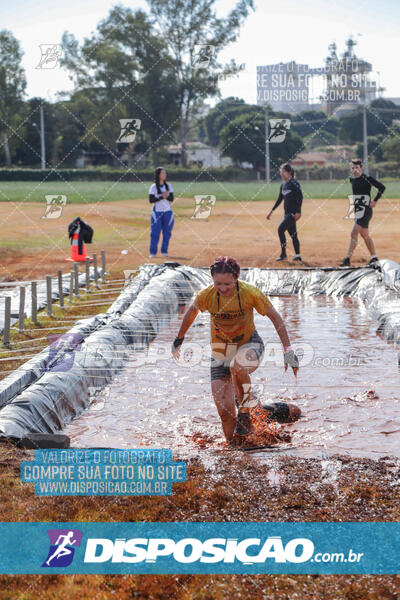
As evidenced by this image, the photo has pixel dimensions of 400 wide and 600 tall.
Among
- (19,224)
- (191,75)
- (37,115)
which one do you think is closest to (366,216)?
(19,224)

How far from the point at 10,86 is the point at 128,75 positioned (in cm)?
837

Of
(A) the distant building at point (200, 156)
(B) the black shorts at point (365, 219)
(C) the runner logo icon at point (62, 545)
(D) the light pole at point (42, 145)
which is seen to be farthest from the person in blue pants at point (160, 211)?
(A) the distant building at point (200, 156)

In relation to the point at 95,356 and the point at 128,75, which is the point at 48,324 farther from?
the point at 128,75

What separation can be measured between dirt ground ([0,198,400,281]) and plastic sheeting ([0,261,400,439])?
220 centimetres

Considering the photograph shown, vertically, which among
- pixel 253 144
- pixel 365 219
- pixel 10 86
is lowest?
pixel 365 219

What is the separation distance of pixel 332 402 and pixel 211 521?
2986mm

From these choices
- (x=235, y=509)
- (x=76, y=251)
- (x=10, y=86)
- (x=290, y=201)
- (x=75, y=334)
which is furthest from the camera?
(x=10, y=86)

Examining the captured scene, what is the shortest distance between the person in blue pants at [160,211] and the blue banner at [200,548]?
1178 cm

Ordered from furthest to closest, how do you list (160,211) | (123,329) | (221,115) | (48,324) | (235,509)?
(221,115)
(160,211)
(48,324)
(123,329)
(235,509)

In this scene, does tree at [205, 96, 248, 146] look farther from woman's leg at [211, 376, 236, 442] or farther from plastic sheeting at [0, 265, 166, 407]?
woman's leg at [211, 376, 236, 442]

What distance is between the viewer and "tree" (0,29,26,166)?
1945 inches

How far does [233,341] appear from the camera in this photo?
5.93 m

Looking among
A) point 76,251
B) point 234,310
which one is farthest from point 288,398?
point 76,251

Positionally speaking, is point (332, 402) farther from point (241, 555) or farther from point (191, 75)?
point (191, 75)
